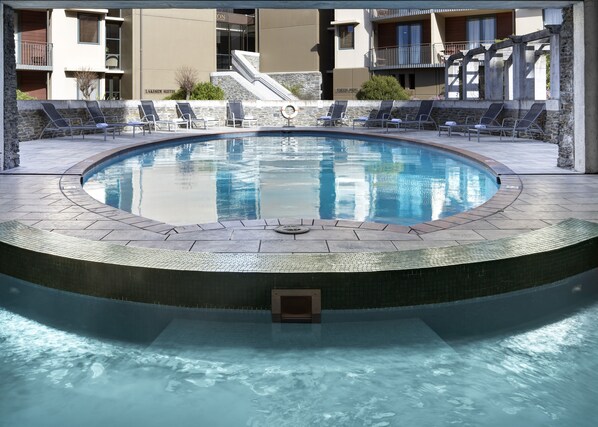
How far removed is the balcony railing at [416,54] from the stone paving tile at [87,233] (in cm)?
2920

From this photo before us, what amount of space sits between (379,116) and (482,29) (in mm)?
12993

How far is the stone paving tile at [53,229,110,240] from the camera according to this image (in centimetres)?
613

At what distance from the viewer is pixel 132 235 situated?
620 centimetres

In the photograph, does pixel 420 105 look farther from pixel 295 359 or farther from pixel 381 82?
pixel 295 359

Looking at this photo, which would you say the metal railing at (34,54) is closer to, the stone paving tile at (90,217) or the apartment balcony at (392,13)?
the apartment balcony at (392,13)

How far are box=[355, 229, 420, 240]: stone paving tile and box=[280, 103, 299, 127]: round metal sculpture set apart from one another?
1961 centimetres

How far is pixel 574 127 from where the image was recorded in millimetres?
10383

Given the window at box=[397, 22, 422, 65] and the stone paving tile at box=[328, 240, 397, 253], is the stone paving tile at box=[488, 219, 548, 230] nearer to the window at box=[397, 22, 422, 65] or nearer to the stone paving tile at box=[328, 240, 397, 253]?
the stone paving tile at box=[328, 240, 397, 253]

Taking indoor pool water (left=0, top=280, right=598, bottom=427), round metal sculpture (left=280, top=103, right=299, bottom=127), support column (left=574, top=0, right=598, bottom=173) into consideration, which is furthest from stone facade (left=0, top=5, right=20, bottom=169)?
round metal sculpture (left=280, top=103, right=299, bottom=127)

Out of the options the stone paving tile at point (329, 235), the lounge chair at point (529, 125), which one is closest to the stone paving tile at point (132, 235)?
the stone paving tile at point (329, 235)

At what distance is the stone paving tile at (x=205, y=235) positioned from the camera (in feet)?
20.0

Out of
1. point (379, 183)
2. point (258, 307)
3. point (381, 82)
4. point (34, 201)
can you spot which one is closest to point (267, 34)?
point (381, 82)

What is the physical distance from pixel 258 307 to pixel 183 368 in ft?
2.72

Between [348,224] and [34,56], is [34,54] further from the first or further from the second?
[348,224]
